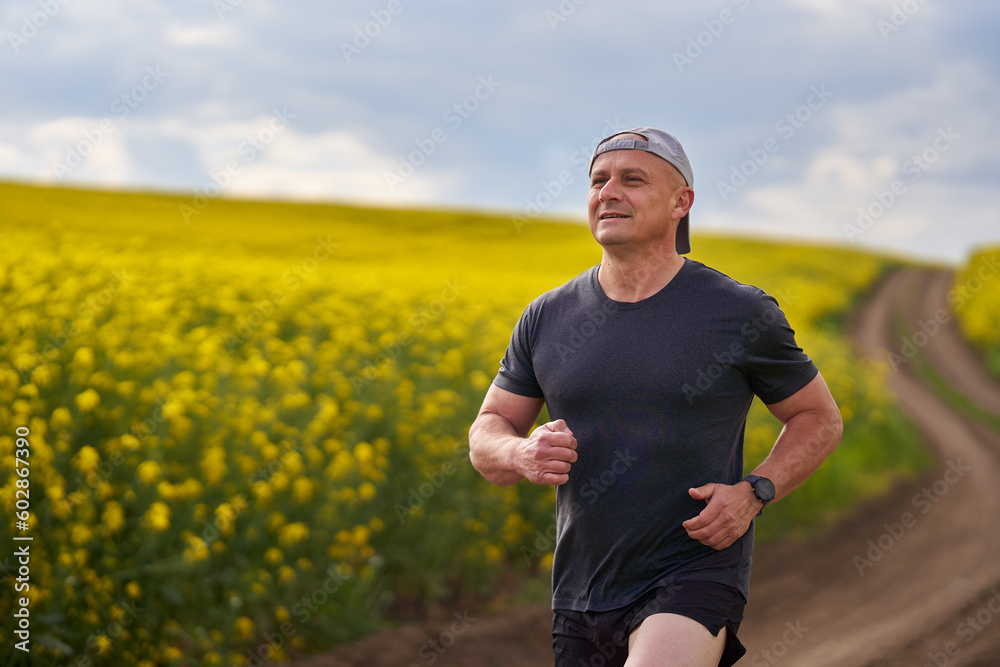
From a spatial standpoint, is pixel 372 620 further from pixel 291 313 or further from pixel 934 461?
pixel 934 461

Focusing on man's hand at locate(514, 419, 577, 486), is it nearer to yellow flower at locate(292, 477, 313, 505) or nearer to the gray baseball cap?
the gray baseball cap

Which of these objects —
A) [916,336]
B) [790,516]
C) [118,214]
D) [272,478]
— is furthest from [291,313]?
[916,336]

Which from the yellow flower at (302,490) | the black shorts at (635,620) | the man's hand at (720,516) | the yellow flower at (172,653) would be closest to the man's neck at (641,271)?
the man's hand at (720,516)

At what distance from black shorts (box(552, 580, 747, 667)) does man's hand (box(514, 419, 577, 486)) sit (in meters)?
0.46

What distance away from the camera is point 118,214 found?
2370 cm

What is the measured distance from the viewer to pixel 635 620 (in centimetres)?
246

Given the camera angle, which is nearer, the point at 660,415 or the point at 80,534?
the point at 660,415

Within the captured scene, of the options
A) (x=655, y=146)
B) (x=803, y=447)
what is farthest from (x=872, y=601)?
(x=655, y=146)

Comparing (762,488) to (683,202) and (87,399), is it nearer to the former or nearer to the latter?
(683,202)

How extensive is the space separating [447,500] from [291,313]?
3504 mm

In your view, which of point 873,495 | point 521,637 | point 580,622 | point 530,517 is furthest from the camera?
point 873,495

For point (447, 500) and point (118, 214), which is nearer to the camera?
point (447, 500)

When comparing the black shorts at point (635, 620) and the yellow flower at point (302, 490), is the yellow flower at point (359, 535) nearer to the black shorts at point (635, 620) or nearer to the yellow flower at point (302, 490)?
the yellow flower at point (302, 490)

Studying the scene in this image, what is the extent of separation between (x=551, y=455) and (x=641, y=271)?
0.70 m
